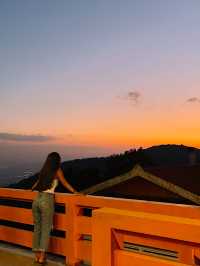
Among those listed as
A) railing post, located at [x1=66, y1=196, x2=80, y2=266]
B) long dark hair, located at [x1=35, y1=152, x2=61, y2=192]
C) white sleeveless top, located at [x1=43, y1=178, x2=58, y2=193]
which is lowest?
railing post, located at [x1=66, y1=196, x2=80, y2=266]

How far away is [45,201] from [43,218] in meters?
0.25

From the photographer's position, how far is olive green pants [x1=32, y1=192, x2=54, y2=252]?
254 inches

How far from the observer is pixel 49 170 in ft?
21.0

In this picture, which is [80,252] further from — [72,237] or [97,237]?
[97,237]

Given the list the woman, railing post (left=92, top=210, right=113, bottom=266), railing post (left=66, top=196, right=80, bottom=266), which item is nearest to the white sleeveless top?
the woman

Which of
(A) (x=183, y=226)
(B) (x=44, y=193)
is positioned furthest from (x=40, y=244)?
(A) (x=183, y=226)

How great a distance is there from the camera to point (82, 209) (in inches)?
254

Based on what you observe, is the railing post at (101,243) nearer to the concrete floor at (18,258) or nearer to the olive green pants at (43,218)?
the olive green pants at (43,218)

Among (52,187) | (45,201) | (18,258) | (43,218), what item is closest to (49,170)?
(52,187)

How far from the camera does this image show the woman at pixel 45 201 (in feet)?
21.0

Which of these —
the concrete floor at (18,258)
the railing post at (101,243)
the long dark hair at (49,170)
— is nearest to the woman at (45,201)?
the long dark hair at (49,170)

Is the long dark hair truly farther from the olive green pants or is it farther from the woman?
the olive green pants

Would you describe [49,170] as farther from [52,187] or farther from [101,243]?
[101,243]

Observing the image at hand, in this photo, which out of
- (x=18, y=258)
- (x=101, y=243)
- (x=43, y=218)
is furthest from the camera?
(x=18, y=258)
